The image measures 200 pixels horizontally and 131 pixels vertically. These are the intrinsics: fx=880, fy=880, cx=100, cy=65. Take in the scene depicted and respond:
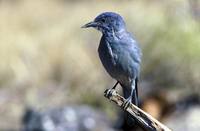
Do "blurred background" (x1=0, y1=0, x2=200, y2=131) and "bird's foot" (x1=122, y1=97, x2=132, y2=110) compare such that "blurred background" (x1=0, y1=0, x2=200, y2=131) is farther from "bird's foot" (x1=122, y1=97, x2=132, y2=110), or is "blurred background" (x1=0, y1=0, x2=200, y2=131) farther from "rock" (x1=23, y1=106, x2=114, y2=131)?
"bird's foot" (x1=122, y1=97, x2=132, y2=110)

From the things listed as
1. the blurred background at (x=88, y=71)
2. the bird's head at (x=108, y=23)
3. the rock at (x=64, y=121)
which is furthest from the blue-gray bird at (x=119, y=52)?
the rock at (x=64, y=121)

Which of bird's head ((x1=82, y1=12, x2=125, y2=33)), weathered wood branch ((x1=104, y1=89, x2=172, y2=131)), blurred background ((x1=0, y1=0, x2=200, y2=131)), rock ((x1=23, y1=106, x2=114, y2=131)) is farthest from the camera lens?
blurred background ((x1=0, y1=0, x2=200, y2=131))

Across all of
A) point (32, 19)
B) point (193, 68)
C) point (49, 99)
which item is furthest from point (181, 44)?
point (32, 19)

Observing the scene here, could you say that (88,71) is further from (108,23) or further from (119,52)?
(108,23)

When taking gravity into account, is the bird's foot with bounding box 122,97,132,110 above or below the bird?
below

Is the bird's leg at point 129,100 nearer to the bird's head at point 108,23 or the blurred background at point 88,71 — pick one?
the bird's head at point 108,23

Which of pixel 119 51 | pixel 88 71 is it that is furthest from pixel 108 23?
pixel 88 71

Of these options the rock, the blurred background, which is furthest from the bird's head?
the rock

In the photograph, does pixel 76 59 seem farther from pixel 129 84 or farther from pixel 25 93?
pixel 129 84
